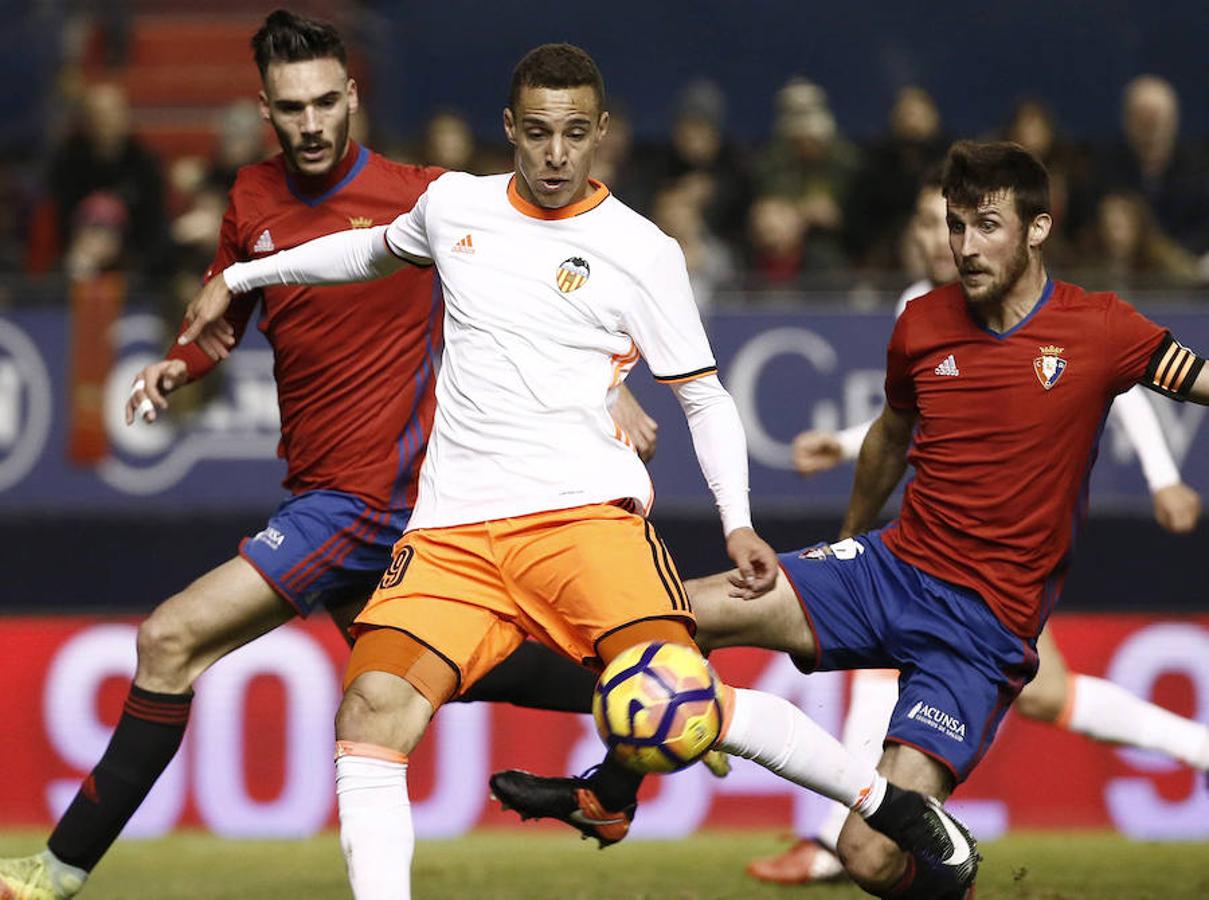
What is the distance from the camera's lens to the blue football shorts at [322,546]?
5.90 m

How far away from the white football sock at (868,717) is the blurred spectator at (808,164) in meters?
4.44

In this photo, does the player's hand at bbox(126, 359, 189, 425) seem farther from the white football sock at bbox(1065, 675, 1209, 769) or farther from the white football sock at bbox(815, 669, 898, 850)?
the white football sock at bbox(1065, 675, 1209, 769)

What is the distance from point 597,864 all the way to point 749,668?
4.49 feet

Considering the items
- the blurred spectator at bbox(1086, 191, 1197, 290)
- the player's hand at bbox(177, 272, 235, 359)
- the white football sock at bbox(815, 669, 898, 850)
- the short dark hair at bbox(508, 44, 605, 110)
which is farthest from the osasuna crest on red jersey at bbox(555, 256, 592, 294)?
the blurred spectator at bbox(1086, 191, 1197, 290)

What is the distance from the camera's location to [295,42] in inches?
236

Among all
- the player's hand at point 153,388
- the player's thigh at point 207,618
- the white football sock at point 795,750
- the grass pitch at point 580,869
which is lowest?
the grass pitch at point 580,869

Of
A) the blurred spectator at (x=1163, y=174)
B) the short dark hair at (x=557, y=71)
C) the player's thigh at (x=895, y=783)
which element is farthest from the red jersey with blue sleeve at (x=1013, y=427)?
the blurred spectator at (x=1163, y=174)

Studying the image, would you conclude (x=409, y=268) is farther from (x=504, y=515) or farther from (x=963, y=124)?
(x=963, y=124)

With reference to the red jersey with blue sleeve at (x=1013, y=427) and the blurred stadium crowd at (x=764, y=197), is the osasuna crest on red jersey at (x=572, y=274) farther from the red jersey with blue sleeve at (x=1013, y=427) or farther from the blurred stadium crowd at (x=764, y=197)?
the blurred stadium crowd at (x=764, y=197)

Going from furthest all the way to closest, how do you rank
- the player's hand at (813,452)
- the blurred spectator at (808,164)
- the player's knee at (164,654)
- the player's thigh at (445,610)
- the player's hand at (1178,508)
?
the blurred spectator at (808,164) → the player's hand at (813,452) → the player's hand at (1178,508) → the player's knee at (164,654) → the player's thigh at (445,610)

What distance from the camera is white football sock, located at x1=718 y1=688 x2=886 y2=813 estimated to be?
17.0 ft

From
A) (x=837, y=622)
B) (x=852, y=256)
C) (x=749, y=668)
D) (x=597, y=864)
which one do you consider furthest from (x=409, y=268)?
(x=852, y=256)

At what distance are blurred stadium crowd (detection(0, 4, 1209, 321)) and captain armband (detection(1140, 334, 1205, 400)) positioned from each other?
15.0 ft

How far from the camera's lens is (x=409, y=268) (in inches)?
240
